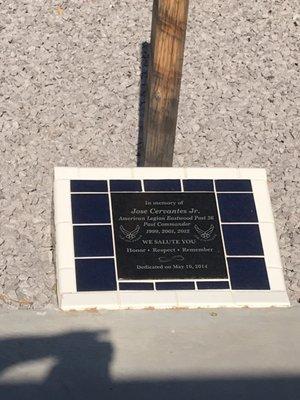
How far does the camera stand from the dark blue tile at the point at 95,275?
20.0ft

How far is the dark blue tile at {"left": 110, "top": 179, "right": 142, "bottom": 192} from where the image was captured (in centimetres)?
650

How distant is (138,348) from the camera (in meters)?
5.65

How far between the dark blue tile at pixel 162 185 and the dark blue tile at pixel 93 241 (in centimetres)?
42

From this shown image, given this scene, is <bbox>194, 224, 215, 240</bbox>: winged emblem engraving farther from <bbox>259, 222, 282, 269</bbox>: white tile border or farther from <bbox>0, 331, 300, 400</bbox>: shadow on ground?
<bbox>0, 331, 300, 400</bbox>: shadow on ground

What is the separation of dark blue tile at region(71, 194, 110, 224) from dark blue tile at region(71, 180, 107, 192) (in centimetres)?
4

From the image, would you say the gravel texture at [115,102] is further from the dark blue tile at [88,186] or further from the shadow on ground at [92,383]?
the shadow on ground at [92,383]

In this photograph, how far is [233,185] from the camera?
6.64 m

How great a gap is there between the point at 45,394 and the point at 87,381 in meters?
0.25

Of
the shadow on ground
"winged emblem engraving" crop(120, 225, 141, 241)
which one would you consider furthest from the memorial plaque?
the shadow on ground

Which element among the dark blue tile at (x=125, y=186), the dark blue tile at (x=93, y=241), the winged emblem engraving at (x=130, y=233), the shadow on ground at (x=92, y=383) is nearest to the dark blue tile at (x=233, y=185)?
the dark blue tile at (x=125, y=186)

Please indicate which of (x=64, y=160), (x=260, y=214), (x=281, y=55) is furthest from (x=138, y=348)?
(x=281, y=55)

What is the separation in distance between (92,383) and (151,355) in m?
0.44

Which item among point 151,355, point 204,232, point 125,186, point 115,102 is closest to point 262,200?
point 204,232

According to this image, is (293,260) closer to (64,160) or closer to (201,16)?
(64,160)
